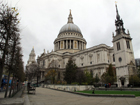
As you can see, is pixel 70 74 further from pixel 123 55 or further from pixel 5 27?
pixel 5 27

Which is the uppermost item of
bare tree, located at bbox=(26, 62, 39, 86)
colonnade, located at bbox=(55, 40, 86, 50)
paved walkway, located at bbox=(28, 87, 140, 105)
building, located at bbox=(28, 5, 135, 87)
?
colonnade, located at bbox=(55, 40, 86, 50)

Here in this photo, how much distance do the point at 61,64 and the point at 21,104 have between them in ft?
204

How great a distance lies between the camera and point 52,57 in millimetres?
65500

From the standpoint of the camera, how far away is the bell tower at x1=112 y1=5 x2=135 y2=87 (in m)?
33.7

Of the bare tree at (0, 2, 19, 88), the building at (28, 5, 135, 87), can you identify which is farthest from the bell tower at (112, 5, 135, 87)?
the bare tree at (0, 2, 19, 88)

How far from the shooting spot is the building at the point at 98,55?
35156 mm

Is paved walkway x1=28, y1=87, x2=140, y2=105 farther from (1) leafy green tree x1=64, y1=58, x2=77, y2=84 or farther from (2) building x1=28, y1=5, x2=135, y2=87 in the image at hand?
(1) leafy green tree x1=64, y1=58, x2=77, y2=84

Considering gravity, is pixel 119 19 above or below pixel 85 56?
above

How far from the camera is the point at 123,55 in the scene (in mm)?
35812

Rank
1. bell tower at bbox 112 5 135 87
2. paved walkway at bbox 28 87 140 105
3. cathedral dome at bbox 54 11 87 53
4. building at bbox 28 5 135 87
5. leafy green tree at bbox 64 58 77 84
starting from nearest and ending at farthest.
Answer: paved walkway at bbox 28 87 140 105
bell tower at bbox 112 5 135 87
building at bbox 28 5 135 87
leafy green tree at bbox 64 58 77 84
cathedral dome at bbox 54 11 87 53

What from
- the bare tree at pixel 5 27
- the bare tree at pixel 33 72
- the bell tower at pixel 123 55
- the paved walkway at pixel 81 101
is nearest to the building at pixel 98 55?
the bell tower at pixel 123 55

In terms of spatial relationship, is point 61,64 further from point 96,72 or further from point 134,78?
point 134,78

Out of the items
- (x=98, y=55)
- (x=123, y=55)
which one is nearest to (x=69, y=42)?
(x=98, y=55)

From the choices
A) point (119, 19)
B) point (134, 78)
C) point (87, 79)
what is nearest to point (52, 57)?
point (87, 79)
